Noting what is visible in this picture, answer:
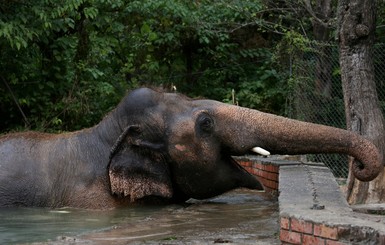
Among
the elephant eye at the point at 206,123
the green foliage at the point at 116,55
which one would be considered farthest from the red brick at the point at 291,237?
the green foliage at the point at 116,55

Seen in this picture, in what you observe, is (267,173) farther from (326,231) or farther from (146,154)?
(326,231)

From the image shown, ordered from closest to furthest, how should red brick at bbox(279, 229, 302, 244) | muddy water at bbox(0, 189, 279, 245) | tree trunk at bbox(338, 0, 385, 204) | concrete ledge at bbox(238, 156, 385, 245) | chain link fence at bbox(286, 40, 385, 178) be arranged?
concrete ledge at bbox(238, 156, 385, 245)
red brick at bbox(279, 229, 302, 244)
muddy water at bbox(0, 189, 279, 245)
tree trunk at bbox(338, 0, 385, 204)
chain link fence at bbox(286, 40, 385, 178)

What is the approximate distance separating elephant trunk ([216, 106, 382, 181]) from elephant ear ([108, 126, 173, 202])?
90 centimetres

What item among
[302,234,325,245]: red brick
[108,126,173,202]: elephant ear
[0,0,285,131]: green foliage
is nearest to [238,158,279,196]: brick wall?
[108,126,173,202]: elephant ear

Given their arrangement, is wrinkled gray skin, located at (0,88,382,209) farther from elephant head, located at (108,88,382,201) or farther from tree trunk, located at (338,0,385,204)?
tree trunk, located at (338,0,385,204)

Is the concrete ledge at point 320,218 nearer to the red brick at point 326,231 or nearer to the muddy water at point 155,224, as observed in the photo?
the red brick at point 326,231

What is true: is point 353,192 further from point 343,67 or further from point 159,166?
point 159,166

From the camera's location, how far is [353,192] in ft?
36.8

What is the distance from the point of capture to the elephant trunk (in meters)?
7.49

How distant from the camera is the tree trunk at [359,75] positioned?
11102mm

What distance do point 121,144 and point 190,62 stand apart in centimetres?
1145

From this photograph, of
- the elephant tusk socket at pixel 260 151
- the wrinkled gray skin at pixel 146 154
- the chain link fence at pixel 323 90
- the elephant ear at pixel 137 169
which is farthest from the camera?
the chain link fence at pixel 323 90

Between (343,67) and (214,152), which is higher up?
(343,67)

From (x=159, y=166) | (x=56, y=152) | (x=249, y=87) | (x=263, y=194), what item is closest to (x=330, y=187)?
(x=159, y=166)
